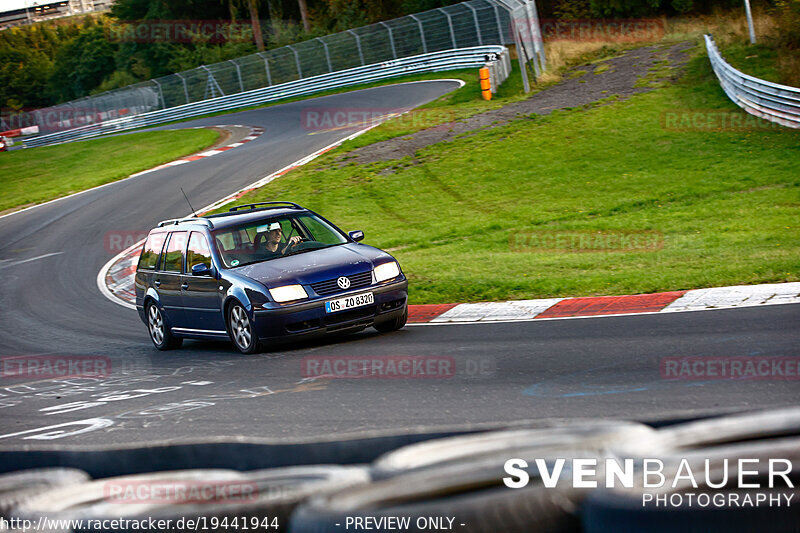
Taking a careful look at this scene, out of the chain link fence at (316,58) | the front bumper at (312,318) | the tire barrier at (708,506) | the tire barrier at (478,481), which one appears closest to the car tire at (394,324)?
the front bumper at (312,318)

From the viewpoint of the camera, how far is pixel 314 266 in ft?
32.8

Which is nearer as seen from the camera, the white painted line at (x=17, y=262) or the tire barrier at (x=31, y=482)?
the tire barrier at (x=31, y=482)

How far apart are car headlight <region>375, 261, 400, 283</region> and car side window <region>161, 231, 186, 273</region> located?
112 inches

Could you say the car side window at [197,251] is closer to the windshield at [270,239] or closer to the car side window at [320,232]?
the windshield at [270,239]

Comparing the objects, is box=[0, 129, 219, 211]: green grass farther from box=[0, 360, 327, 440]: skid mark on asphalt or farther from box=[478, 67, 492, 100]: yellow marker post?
box=[0, 360, 327, 440]: skid mark on asphalt

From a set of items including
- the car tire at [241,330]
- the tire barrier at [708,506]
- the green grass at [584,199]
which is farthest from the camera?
the green grass at [584,199]

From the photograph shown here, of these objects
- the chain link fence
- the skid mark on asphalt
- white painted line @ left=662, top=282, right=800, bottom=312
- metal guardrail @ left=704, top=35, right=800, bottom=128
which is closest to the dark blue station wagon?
the skid mark on asphalt

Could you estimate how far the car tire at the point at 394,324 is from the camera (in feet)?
33.7

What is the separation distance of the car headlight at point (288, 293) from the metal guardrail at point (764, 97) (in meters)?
15.5

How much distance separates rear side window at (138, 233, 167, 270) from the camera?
39.7 feet

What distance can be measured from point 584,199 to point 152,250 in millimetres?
9610

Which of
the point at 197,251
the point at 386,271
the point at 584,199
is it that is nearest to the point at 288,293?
the point at 386,271

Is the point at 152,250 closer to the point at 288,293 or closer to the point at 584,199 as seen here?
the point at 288,293

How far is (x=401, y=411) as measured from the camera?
6.39 meters
